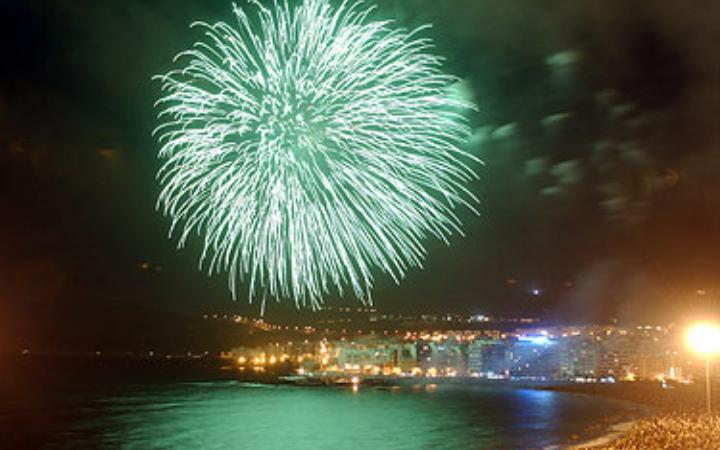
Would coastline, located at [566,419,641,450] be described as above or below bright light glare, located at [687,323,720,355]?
below

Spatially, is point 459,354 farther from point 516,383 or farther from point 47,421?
point 47,421

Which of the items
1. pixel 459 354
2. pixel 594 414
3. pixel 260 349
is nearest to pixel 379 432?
pixel 594 414

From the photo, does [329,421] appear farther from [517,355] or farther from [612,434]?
[517,355]

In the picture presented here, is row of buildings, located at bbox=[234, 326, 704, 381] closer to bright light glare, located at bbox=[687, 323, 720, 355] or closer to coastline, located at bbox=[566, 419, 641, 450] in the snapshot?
coastline, located at bbox=[566, 419, 641, 450]

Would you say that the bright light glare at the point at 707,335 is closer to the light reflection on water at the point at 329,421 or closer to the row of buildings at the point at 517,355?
the light reflection on water at the point at 329,421

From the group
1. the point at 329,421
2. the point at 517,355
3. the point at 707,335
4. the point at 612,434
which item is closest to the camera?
the point at 707,335

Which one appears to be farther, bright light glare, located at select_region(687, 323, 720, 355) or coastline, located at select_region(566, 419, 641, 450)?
bright light glare, located at select_region(687, 323, 720, 355)

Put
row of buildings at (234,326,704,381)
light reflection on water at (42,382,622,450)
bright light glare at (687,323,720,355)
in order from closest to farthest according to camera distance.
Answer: bright light glare at (687,323,720,355), light reflection on water at (42,382,622,450), row of buildings at (234,326,704,381)

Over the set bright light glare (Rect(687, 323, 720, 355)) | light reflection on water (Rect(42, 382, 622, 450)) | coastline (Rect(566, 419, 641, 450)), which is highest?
bright light glare (Rect(687, 323, 720, 355))

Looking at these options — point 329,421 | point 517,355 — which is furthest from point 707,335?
point 517,355

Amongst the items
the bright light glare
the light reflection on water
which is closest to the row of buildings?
the light reflection on water

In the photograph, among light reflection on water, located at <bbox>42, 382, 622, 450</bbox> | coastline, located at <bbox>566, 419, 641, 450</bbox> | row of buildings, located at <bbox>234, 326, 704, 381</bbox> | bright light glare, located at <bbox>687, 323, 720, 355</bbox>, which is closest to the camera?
coastline, located at <bbox>566, 419, 641, 450</bbox>
